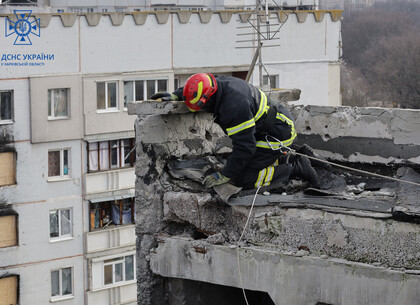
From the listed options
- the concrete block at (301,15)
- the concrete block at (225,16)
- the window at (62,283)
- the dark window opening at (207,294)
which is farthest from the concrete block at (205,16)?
the dark window opening at (207,294)

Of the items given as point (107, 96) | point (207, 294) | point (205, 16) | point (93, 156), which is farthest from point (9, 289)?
point (207, 294)

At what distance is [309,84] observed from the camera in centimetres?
3534

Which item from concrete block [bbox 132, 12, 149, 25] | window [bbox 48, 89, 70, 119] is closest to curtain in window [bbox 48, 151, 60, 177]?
window [bbox 48, 89, 70, 119]

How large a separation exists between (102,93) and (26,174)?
157 inches

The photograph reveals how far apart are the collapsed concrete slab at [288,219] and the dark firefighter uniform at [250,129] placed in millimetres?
194

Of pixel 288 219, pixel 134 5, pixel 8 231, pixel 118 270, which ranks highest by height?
pixel 134 5

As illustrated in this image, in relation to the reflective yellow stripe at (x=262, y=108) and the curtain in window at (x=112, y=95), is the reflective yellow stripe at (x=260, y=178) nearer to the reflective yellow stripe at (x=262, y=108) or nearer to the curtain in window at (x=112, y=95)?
the reflective yellow stripe at (x=262, y=108)

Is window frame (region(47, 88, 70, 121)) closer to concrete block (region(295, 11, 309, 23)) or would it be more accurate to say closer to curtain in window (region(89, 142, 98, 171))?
curtain in window (region(89, 142, 98, 171))

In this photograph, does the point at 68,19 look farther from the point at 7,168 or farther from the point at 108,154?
the point at 7,168

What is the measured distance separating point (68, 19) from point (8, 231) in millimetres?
7303

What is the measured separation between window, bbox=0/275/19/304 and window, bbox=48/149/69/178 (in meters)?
3.72

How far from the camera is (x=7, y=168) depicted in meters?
27.9

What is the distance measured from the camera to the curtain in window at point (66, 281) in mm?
29719

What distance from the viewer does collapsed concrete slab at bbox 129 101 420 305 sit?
7.20 m
